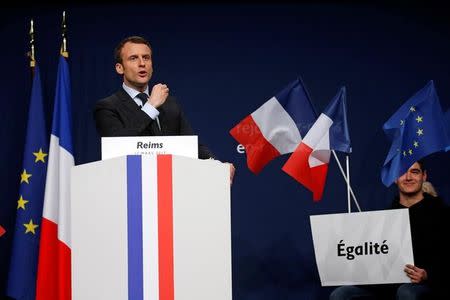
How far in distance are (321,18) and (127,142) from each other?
2963 millimetres

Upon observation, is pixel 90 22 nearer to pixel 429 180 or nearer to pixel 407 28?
pixel 407 28

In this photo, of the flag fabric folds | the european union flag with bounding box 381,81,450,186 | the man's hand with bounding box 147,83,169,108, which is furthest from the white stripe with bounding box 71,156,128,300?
the european union flag with bounding box 381,81,450,186

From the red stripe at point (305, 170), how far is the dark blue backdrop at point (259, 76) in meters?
0.73

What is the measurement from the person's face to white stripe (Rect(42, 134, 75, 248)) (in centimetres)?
135

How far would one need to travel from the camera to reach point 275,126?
514 centimetres

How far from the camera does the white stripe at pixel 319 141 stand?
500 cm

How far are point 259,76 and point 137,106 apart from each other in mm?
2066

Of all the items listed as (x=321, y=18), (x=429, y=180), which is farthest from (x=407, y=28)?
(x=429, y=180)

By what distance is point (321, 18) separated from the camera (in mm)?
5824

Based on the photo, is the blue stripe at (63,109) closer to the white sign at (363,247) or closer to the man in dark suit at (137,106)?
the man in dark suit at (137,106)

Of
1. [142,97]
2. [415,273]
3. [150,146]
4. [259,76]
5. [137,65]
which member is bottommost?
[415,273]

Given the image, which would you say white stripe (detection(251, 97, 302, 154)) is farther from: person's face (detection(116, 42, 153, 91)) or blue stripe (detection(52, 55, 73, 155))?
person's face (detection(116, 42, 153, 91))

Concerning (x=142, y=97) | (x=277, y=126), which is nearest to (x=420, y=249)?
(x=277, y=126)

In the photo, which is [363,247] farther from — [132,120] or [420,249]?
[132,120]
